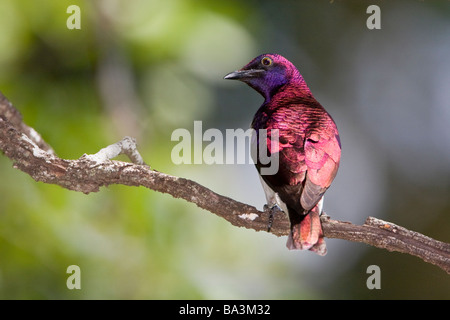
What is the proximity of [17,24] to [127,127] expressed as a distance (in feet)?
3.73

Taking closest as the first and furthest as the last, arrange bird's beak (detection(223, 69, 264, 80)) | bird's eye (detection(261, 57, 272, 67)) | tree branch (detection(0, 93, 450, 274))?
tree branch (detection(0, 93, 450, 274)) → bird's beak (detection(223, 69, 264, 80)) → bird's eye (detection(261, 57, 272, 67))

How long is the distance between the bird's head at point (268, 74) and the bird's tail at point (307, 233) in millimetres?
1545

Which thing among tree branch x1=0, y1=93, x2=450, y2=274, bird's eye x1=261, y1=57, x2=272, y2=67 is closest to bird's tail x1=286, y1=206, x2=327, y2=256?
tree branch x1=0, y1=93, x2=450, y2=274

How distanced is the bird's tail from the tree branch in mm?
131

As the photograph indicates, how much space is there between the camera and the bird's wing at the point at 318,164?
3.93m

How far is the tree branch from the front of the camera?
13.4 feet

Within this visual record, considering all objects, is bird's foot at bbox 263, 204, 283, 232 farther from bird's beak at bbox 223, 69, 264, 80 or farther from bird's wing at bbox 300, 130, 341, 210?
bird's beak at bbox 223, 69, 264, 80

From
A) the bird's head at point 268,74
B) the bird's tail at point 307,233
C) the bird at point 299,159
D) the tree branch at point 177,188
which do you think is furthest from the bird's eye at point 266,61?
the bird's tail at point 307,233

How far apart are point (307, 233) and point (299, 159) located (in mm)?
472

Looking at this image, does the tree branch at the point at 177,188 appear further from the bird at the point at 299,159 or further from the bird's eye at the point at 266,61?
the bird's eye at the point at 266,61

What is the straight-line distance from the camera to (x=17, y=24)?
494cm

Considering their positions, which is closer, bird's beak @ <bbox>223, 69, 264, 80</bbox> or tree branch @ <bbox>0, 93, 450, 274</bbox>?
tree branch @ <bbox>0, 93, 450, 274</bbox>

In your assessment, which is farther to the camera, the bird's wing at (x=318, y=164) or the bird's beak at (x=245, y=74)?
the bird's beak at (x=245, y=74)

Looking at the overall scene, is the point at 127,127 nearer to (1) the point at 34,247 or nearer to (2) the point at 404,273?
(1) the point at 34,247
